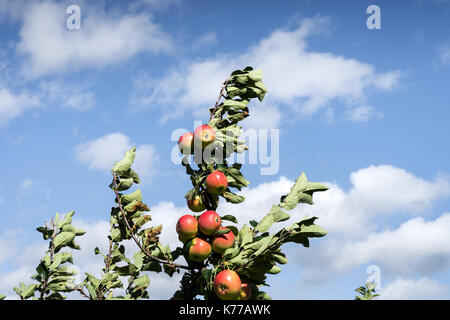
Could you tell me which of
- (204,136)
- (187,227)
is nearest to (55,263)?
(187,227)

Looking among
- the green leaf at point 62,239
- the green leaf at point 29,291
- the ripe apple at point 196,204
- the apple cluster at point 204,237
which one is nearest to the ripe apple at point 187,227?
the apple cluster at point 204,237

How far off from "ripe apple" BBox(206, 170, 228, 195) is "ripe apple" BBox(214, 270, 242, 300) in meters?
0.89

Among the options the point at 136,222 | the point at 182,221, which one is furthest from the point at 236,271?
the point at 136,222

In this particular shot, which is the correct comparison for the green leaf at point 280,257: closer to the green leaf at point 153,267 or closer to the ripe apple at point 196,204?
the ripe apple at point 196,204

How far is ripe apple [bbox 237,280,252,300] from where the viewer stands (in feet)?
14.3

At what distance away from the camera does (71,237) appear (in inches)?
169

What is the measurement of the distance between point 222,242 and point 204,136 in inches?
45.0

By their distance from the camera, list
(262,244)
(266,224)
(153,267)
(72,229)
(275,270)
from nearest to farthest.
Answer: (262,244) → (72,229) → (266,224) → (275,270) → (153,267)

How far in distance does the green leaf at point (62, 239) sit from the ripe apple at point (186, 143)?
1.48 m

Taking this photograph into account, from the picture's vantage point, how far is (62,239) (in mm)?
4273

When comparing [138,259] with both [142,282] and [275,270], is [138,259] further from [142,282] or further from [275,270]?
[275,270]
